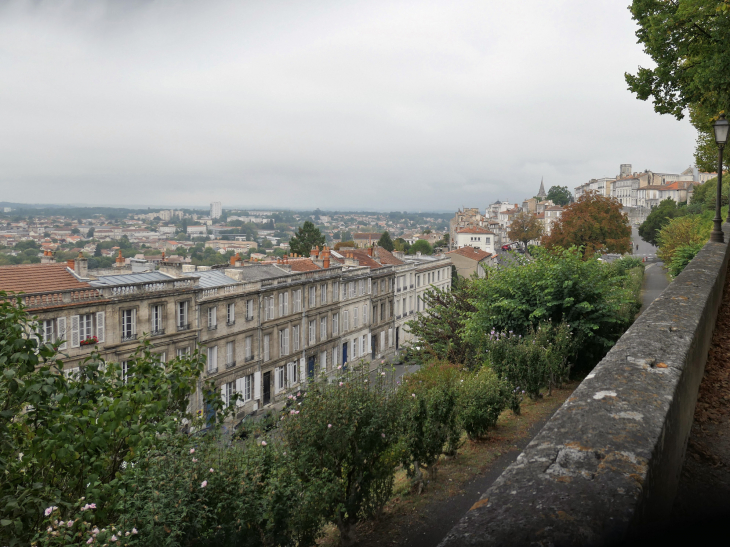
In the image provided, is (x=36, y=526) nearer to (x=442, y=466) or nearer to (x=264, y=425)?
(x=264, y=425)

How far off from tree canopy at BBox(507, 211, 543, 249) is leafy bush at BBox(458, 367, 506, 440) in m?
96.6

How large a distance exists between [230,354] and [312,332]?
32.8ft

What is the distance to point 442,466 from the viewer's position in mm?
10680

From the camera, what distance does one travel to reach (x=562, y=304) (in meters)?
15.9

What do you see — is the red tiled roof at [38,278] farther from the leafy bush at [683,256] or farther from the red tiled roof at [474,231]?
the red tiled roof at [474,231]

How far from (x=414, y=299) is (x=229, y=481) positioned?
58.0 metres

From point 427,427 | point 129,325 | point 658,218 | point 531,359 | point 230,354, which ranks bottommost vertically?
point 230,354

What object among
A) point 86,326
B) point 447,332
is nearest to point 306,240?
point 86,326

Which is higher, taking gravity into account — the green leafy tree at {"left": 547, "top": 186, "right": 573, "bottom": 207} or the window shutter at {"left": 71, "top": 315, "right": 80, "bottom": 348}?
the green leafy tree at {"left": 547, "top": 186, "right": 573, "bottom": 207}

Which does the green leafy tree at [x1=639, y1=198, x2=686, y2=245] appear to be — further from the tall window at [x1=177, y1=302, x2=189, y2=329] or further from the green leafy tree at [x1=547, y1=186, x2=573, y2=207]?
the green leafy tree at [x1=547, y1=186, x2=573, y2=207]

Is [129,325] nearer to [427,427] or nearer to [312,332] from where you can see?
[312,332]

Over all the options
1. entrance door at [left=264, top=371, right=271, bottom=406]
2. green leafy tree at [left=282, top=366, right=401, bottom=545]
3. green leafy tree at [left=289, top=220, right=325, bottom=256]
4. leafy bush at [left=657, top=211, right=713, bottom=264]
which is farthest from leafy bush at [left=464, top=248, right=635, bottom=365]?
green leafy tree at [left=289, top=220, right=325, bottom=256]

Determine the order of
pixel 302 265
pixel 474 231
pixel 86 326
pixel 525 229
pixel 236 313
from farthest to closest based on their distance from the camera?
pixel 474 231, pixel 525 229, pixel 302 265, pixel 236 313, pixel 86 326

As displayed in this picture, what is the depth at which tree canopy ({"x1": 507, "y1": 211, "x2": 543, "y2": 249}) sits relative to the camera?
10425 centimetres
